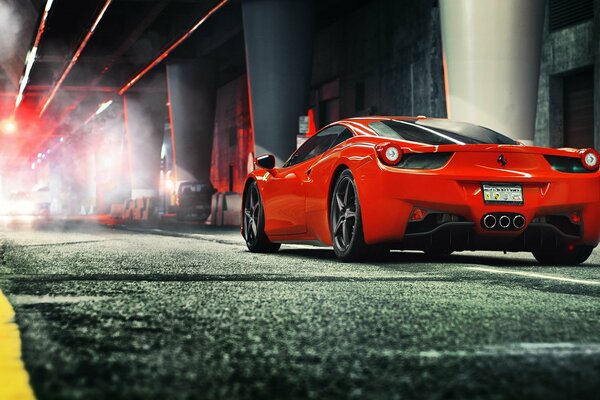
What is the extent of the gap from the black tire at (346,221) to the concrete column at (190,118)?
35.2 meters

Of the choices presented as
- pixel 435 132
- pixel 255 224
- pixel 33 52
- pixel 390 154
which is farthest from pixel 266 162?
pixel 33 52

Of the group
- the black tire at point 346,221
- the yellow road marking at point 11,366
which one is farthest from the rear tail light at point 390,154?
the yellow road marking at point 11,366

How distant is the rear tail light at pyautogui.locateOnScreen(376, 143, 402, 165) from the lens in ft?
24.0

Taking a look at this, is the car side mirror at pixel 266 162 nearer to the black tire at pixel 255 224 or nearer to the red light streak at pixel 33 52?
the black tire at pixel 255 224

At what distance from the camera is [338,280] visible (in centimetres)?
621

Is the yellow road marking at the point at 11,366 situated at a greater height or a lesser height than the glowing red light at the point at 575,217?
lesser

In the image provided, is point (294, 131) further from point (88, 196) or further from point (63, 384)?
point (88, 196)

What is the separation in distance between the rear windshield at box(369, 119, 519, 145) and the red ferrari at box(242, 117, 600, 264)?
0.04 ft

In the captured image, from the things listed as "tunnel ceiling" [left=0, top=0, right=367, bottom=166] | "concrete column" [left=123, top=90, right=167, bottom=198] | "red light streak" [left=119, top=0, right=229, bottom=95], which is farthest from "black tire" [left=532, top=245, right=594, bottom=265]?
"concrete column" [left=123, top=90, right=167, bottom=198]

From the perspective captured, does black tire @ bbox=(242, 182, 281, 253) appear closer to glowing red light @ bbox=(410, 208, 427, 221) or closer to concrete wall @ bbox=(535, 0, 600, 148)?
glowing red light @ bbox=(410, 208, 427, 221)

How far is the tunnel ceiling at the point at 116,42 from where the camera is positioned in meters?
33.4

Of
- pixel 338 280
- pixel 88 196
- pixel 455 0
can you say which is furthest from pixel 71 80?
pixel 88 196

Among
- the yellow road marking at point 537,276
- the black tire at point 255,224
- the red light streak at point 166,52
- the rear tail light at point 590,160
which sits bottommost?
the yellow road marking at point 537,276

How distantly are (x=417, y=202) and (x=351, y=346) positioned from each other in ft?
12.6
